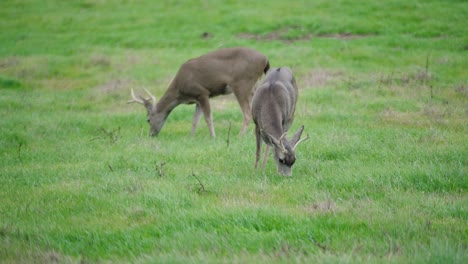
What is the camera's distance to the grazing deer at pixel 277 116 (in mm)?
8258

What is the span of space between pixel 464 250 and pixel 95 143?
27.8 feet

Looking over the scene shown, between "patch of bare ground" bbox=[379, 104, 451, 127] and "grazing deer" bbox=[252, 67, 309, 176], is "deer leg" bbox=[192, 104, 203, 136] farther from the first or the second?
"patch of bare ground" bbox=[379, 104, 451, 127]

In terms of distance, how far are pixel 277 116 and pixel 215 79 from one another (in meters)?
4.85

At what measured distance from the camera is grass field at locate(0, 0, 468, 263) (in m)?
5.43

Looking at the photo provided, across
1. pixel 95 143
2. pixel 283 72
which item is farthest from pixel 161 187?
pixel 95 143

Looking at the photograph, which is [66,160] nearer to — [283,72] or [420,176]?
[283,72]

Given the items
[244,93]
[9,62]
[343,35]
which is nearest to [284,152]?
[244,93]

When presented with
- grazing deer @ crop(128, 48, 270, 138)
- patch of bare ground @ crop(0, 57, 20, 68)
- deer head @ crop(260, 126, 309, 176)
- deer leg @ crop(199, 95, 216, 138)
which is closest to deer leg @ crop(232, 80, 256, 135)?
grazing deer @ crop(128, 48, 270, 138)

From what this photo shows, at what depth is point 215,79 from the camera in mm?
13680

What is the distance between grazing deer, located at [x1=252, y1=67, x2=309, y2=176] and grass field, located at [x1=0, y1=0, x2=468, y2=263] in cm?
34

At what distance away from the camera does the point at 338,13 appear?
2859 centimetres

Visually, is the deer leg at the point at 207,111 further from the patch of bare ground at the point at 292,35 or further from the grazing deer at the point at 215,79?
the patch of bare ground at the point at 292,35

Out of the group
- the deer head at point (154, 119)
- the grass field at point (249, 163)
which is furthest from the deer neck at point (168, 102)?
the grass field at point (249, 163)

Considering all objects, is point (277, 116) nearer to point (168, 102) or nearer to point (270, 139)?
point (270, 139)
